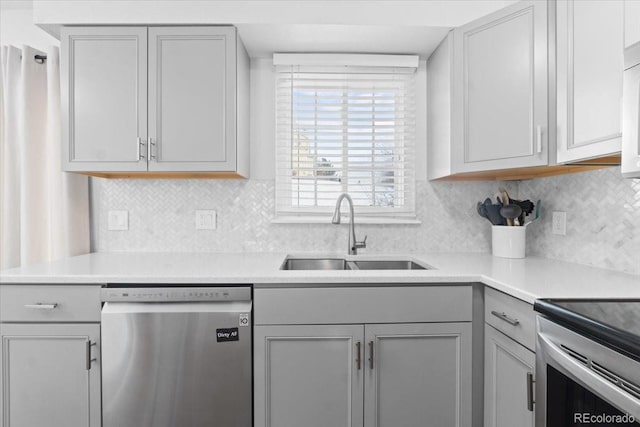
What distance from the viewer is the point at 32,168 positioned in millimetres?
2086

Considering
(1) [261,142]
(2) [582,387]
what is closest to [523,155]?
(2) [582,387]

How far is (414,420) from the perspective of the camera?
1.50 meters

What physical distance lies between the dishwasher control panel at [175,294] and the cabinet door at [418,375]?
57 centimetres

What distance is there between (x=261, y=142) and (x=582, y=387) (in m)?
1.90

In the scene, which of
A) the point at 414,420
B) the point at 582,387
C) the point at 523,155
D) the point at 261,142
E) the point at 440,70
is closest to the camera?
the point at 582,387

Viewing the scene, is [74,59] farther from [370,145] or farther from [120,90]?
[370,145]

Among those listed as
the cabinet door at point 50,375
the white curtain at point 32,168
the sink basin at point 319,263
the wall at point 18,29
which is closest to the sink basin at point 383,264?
the sink basin at point 319,263

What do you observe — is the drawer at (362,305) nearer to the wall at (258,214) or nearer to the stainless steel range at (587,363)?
the stainless steel range at (587,363)

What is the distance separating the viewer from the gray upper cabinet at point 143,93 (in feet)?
6.02

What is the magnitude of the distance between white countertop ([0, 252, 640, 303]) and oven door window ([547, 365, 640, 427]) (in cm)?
27

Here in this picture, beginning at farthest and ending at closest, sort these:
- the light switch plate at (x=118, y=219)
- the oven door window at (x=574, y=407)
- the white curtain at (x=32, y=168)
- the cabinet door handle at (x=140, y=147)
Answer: the light switch plate at (x=118, y=219) → the white curtain at (x=32, y=168) → the cabinet door handle at (x=140, y=147) → the oven door window at (x=574, y=407)

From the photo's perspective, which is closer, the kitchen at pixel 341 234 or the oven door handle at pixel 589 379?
the oven door handle at pixel 589 379

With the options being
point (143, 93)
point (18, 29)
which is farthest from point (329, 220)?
point (18, 29)

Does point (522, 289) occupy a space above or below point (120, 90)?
below
